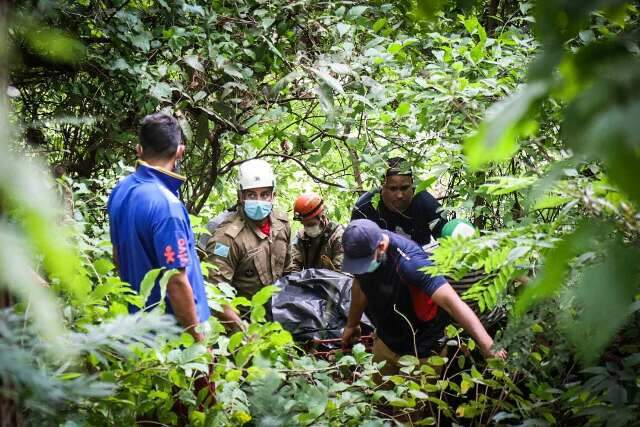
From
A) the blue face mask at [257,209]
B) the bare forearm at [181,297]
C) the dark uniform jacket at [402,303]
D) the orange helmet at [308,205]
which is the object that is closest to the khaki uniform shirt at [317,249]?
the orange helmet at [308,205]

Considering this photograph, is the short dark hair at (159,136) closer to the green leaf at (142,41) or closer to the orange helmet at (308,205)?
the green leaf at (142,41)

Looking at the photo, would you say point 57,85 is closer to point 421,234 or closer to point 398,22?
point 398,22

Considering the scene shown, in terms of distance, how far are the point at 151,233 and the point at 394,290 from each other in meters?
1.47

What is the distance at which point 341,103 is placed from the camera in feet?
15.2

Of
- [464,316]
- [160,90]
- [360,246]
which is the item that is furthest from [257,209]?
[464,316]

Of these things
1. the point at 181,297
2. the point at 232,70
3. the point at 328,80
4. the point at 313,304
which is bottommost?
the point at 313,304

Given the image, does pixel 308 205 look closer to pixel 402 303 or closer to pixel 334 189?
pixel 334 189

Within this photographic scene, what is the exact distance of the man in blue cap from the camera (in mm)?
3717

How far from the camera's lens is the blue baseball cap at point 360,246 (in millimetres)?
3809

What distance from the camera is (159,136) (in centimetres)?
354

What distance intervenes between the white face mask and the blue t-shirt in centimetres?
222

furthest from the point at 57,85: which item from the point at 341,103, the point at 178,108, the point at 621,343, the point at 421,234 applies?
the point at 621,343

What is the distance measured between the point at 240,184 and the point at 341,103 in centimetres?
95

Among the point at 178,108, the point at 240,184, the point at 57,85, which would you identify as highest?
the point at 57,85
